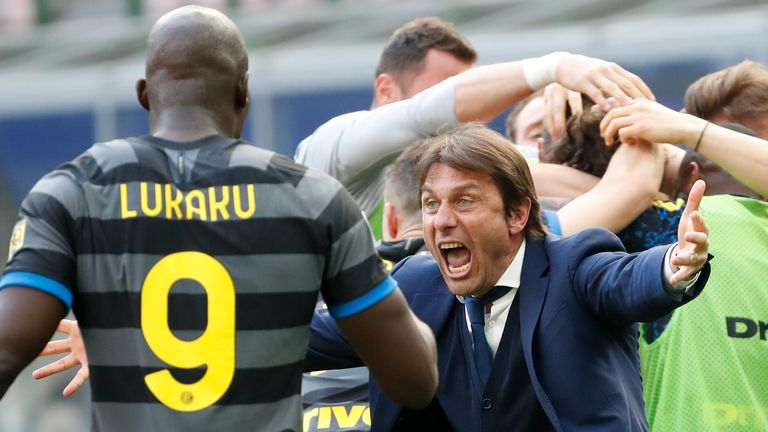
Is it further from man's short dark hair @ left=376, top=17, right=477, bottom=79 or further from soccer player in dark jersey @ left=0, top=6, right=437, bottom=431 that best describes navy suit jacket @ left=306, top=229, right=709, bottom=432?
man's short dark hair @ left=376, top=17, right=477, bottom=79

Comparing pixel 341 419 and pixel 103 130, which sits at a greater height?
pixel 341 419

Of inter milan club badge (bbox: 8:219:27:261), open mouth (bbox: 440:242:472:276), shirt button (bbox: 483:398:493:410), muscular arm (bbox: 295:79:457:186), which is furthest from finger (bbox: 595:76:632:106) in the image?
inter milan club badge (bbox: 8:219:27:261)

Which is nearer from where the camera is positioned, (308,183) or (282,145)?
(308,183)

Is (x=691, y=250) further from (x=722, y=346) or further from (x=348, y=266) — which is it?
(x=722, y=346)

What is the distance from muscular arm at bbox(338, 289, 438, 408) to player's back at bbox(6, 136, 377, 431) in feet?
0.54

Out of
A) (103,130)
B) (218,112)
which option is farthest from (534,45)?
(218,112)

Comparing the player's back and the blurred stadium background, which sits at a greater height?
the player's back

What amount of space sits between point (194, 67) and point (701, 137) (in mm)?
2007

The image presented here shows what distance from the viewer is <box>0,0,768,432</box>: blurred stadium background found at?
12.0 metres

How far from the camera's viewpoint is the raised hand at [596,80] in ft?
15.2

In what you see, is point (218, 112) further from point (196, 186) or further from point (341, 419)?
point (341, 419)

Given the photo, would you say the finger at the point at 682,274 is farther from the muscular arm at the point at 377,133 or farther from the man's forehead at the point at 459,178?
the muscular arm at the point at 377,133

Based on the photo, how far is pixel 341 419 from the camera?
15.1ft

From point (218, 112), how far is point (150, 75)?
183 millimetres
